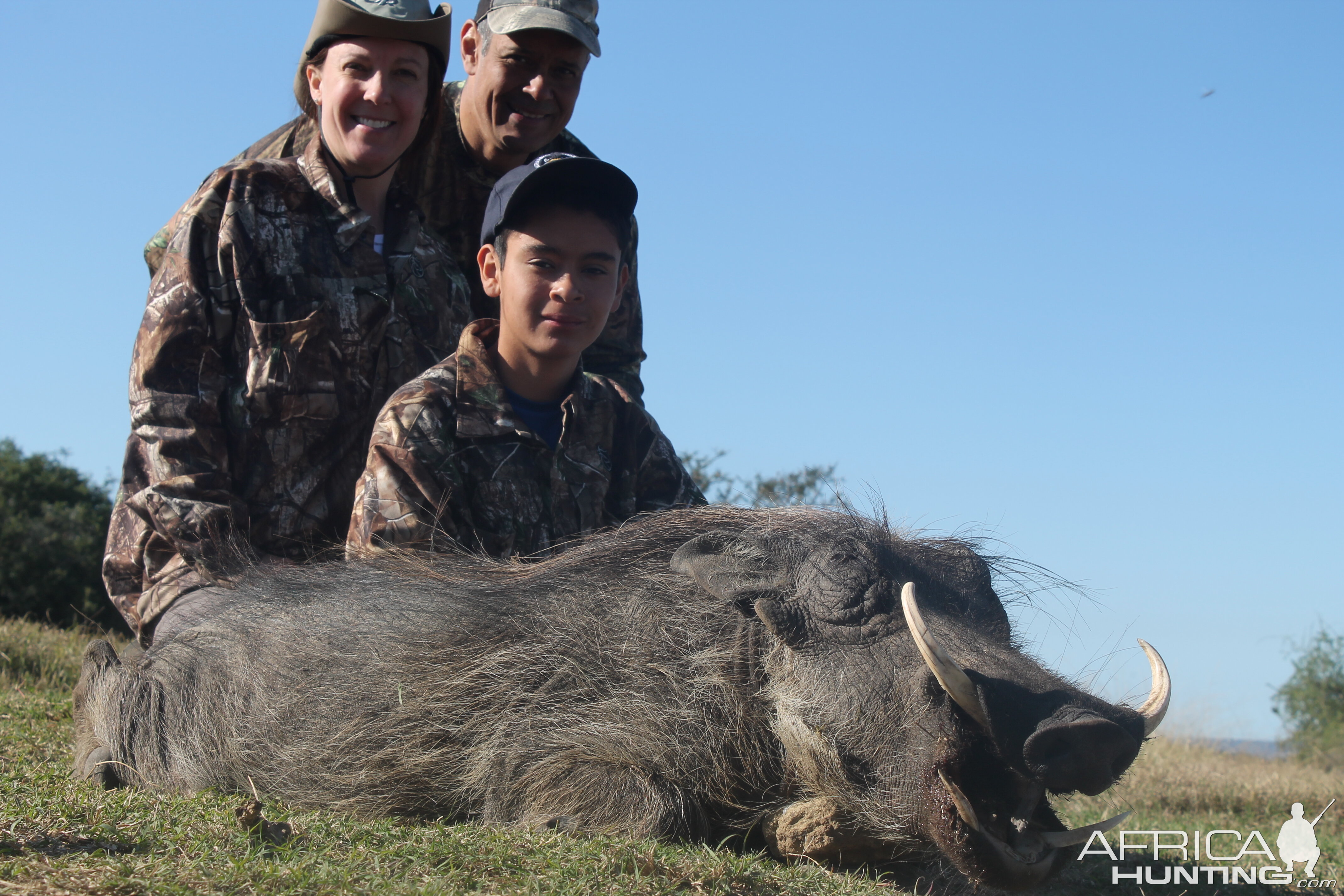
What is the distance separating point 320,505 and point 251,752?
143 cm

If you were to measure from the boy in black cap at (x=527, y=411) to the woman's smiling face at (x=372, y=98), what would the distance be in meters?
0.64

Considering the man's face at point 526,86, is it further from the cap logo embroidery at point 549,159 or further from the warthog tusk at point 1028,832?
the warthog tusk at point 1028,832

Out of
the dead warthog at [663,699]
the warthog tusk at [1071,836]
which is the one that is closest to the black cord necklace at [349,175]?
the dead warthog at [663,699]

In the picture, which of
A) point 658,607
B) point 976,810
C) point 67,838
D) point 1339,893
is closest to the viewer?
point 67,838

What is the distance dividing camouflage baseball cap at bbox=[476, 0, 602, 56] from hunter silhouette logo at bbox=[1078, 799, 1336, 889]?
11.8 feet

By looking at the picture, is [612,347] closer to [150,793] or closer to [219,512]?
[219,512]

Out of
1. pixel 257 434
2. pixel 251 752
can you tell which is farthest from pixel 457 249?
pixel 251 752

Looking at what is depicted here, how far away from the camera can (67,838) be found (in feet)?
7.67

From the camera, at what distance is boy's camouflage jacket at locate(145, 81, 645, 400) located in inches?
207

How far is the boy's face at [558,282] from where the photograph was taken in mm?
3910

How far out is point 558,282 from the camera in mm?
3895

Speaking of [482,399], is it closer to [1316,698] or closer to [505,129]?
[505,129]

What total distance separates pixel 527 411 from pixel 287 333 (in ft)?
3.20

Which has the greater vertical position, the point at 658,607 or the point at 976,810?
the point at 658,607
